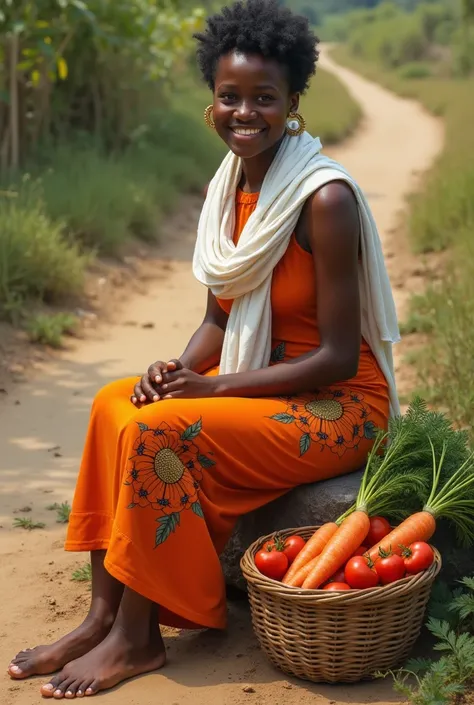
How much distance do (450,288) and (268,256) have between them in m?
3.05

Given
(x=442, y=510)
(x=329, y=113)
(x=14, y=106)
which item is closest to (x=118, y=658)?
(x=442, y=510)

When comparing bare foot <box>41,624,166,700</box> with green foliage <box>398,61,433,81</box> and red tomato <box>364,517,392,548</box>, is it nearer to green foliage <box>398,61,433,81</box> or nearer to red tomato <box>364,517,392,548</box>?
red tomato <box>364,517,392,548</box>

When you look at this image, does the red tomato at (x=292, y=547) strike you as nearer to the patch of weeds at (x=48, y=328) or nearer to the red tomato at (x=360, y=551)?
the red tomato at (x=360, y=551)

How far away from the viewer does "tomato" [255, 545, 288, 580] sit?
10.3 ft

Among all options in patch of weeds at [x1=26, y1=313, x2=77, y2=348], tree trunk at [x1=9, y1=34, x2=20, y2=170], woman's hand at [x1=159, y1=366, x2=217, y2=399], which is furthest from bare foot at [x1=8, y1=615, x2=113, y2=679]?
tree trunk at [x1=9, y1=34, x2=20, y2=170]

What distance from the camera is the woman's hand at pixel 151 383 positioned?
11.2ft

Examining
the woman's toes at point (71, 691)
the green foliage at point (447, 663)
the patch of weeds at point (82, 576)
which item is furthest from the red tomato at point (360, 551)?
the patch of weeds at point (82, 576)

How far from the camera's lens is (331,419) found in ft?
11.2

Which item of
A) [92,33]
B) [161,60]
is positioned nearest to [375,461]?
[92,33]

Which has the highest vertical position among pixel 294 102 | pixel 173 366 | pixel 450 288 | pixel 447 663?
pixel 294 102

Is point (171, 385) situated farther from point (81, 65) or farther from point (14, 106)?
point (81, 65)

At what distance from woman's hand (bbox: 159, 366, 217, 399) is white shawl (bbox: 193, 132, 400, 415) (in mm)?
196

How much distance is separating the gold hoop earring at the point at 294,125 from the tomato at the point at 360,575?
1.37m

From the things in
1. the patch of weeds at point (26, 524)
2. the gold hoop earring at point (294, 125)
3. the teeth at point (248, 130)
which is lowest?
the patch of weeds at point (26, 524)
